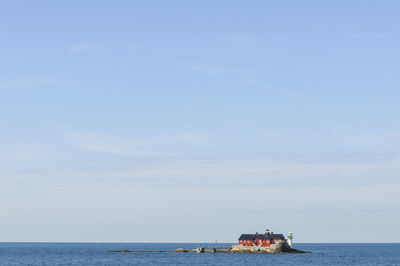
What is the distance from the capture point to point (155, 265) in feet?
478

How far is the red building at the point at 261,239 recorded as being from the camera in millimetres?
183500

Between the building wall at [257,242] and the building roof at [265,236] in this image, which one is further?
the building roof at [265,236]

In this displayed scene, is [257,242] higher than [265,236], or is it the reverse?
[265,236]

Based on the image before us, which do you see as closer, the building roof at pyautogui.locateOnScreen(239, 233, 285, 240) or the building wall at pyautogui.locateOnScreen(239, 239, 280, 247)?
the building wall at pyautogui.locateOnScreen(239, 239, 280, 247)

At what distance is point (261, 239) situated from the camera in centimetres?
18575

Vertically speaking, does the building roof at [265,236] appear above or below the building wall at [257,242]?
above

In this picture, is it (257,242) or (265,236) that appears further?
(257,242)

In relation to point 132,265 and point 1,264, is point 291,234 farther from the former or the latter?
point 1,264

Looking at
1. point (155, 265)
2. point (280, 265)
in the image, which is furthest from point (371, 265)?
point (155, 265)

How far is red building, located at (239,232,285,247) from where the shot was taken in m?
184

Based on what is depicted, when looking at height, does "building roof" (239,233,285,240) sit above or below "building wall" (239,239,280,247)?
above

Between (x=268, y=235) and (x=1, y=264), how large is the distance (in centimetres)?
7600

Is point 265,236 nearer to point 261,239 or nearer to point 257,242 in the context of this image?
point 261,239

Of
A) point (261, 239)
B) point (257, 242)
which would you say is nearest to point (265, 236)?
point (261, 239)
